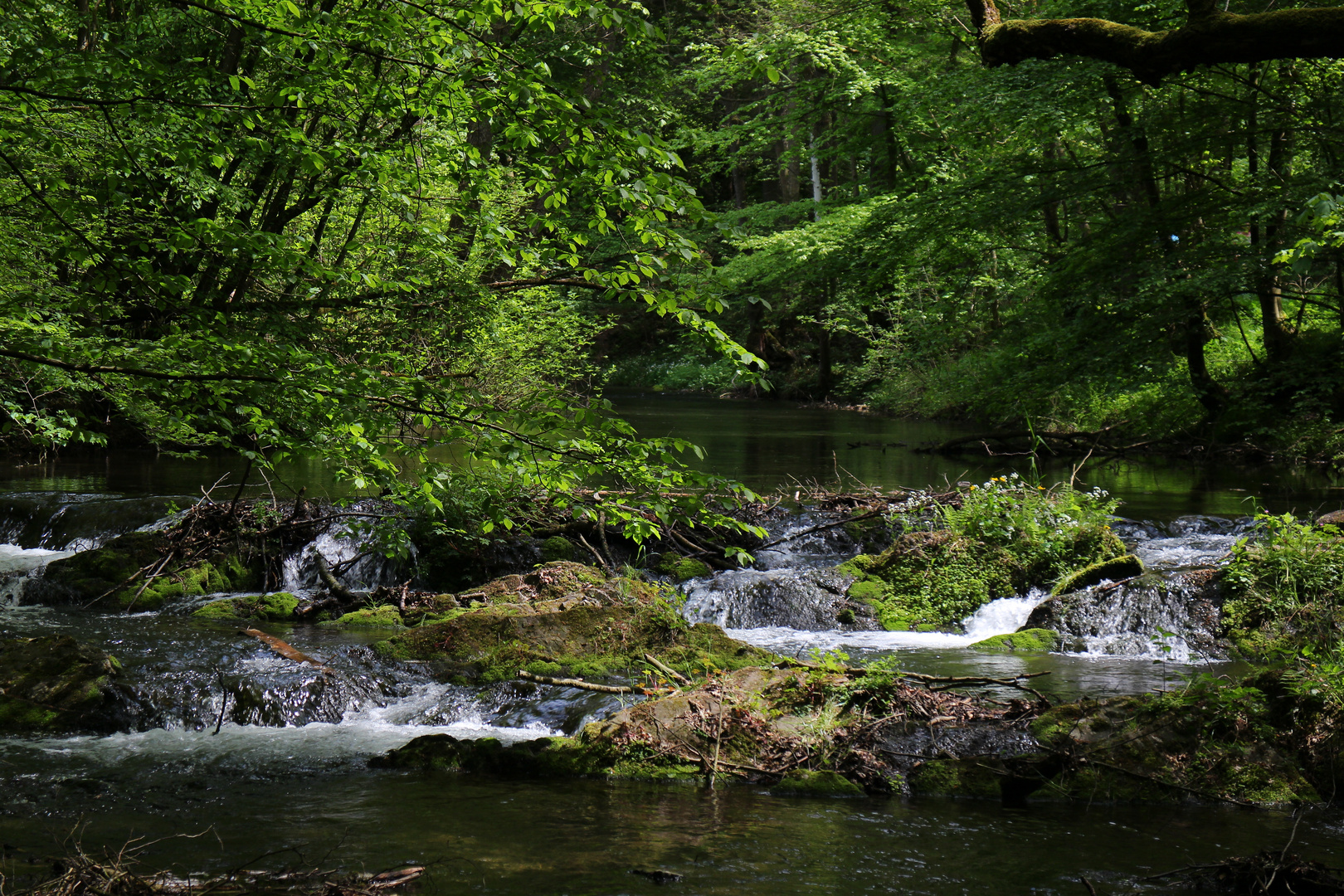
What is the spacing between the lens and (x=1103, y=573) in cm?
968

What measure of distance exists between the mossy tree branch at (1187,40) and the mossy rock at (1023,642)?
4840 millimetres

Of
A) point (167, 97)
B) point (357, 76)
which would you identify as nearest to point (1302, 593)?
point (357, 76)

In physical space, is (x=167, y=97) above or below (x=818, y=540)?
above

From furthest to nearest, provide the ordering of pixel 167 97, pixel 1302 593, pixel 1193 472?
pixel 1193 472 → pixel 1302 593 → pixel 167 97

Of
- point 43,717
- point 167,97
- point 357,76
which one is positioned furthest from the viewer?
point 43,717

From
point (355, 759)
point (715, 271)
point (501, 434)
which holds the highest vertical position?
point (715, 271)

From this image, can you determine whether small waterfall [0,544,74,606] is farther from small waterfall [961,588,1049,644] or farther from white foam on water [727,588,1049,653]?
small waterfall [961,588,1049,644]

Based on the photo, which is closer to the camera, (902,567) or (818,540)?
(902,567)

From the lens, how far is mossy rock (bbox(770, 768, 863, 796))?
546cm

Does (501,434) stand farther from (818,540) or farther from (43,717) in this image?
(818,540)

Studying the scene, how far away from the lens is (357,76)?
5672mm

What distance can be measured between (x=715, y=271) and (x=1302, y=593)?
6755 millimetres

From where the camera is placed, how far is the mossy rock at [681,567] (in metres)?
11.0

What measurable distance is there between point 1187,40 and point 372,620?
7.85 m
